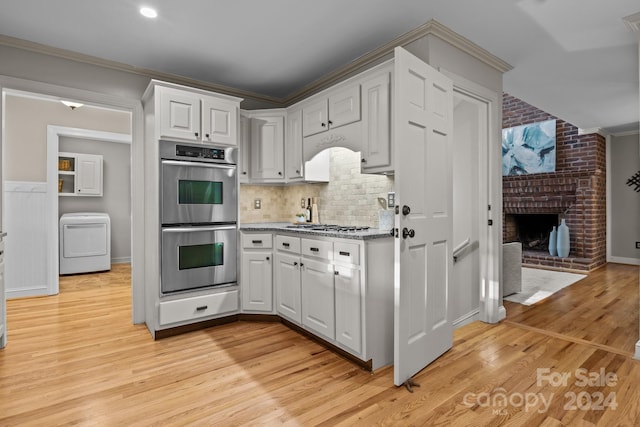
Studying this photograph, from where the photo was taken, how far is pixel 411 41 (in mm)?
2742

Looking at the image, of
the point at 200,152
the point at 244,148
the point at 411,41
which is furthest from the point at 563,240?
the point at 200,152

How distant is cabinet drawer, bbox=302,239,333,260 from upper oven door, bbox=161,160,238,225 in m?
0.92

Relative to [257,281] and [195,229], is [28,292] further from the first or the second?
[257,281]

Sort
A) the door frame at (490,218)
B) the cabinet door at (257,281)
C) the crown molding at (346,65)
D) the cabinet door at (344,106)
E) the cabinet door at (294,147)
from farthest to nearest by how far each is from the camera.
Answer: the cabinet door at (294,147) → the cabinet door at (257,281) → the door frame at (490,218) → the cabinet door at (344,106) → the crown molding at (346,65)

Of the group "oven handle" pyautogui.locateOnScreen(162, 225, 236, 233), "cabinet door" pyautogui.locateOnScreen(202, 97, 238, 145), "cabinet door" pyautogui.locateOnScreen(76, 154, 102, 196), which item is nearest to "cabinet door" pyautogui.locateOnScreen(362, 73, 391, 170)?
"cabinet door" pyautogui.locateOnScreen(202, 97, 238, 145)

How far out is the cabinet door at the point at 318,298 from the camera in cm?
263

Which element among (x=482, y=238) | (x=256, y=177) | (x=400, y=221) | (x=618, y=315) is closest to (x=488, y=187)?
(x=482, y=238)

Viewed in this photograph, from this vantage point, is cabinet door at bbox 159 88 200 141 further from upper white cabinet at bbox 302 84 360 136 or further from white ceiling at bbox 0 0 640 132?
upper white cabinet at bbox 302 84 360 136

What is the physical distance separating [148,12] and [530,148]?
6676 mm

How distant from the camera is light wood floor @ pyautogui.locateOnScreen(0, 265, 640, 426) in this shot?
73.4 inches

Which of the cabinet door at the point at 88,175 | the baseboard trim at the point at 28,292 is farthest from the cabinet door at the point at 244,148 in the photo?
the cabinet door at the point at 88,175

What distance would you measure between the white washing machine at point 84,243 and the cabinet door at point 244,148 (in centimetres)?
380

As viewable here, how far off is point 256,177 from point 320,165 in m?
0.75

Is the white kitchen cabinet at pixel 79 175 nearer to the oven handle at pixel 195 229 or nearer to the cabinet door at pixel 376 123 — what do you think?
the oven handle at pixel 195 229
